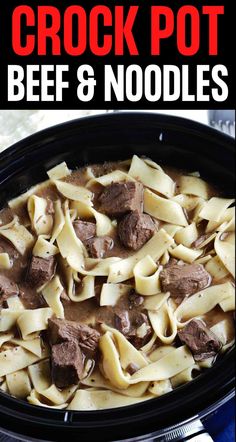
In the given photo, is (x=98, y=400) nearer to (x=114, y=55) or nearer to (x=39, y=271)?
(x=39, y=271)

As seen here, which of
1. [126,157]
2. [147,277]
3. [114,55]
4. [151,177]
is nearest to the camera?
[147,277]

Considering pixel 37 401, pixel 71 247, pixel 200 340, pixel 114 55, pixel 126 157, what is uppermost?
pixel 114 55

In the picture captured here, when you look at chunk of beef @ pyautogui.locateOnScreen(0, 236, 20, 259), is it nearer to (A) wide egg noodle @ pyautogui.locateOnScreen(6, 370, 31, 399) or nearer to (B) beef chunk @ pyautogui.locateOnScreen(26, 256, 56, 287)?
(B) beef chunk @ pyautogui.locateOnScreen(26, 256, 56, 287)

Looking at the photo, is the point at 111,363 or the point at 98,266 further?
the point at 98,266

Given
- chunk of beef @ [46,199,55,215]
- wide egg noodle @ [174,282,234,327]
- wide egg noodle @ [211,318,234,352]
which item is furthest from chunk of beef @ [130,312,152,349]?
chunk of beef @ [46,199,55,215]

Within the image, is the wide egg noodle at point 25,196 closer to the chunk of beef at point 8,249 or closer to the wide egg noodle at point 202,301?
the chunk of beef at point 8,249

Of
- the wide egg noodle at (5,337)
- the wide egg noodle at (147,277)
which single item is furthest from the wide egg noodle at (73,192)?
the wide egg noodle at (5,337)

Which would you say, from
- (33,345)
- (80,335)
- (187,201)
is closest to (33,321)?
(33,345)
